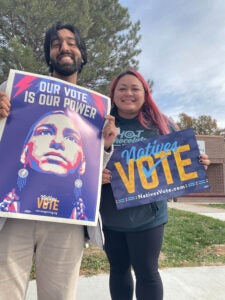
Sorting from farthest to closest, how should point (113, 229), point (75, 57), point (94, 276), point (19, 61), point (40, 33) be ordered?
point (40, 33) → point (19, 61) → point (94, 276) → point (113, 229) → point (75, 57)

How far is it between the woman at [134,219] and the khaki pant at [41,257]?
16.3 inches

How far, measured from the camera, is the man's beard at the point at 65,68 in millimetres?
1756

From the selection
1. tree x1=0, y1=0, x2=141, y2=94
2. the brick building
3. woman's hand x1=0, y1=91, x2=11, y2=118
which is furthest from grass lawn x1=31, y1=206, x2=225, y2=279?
the brick building

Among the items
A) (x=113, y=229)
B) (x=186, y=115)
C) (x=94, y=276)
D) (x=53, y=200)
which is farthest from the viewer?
(x=186, y=115)

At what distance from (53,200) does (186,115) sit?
36165 millimetres

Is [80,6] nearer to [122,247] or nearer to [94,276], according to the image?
[94,276]

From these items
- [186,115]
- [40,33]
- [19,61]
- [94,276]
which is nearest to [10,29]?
[40,33]

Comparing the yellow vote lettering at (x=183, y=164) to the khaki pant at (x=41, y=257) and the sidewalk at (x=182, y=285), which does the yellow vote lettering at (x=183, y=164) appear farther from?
the sidewalk at (x=182, y=285)

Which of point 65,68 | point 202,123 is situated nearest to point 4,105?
point 65,68

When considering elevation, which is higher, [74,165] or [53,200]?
[74,165]

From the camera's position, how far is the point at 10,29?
7.96 meters

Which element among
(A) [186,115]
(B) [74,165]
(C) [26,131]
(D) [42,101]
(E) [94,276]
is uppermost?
(A) [186,115]

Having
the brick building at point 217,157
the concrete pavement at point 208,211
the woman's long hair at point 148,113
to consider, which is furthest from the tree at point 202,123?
the woman's long hair at point 148,113

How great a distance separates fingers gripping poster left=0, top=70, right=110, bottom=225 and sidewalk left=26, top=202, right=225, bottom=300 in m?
1.64
